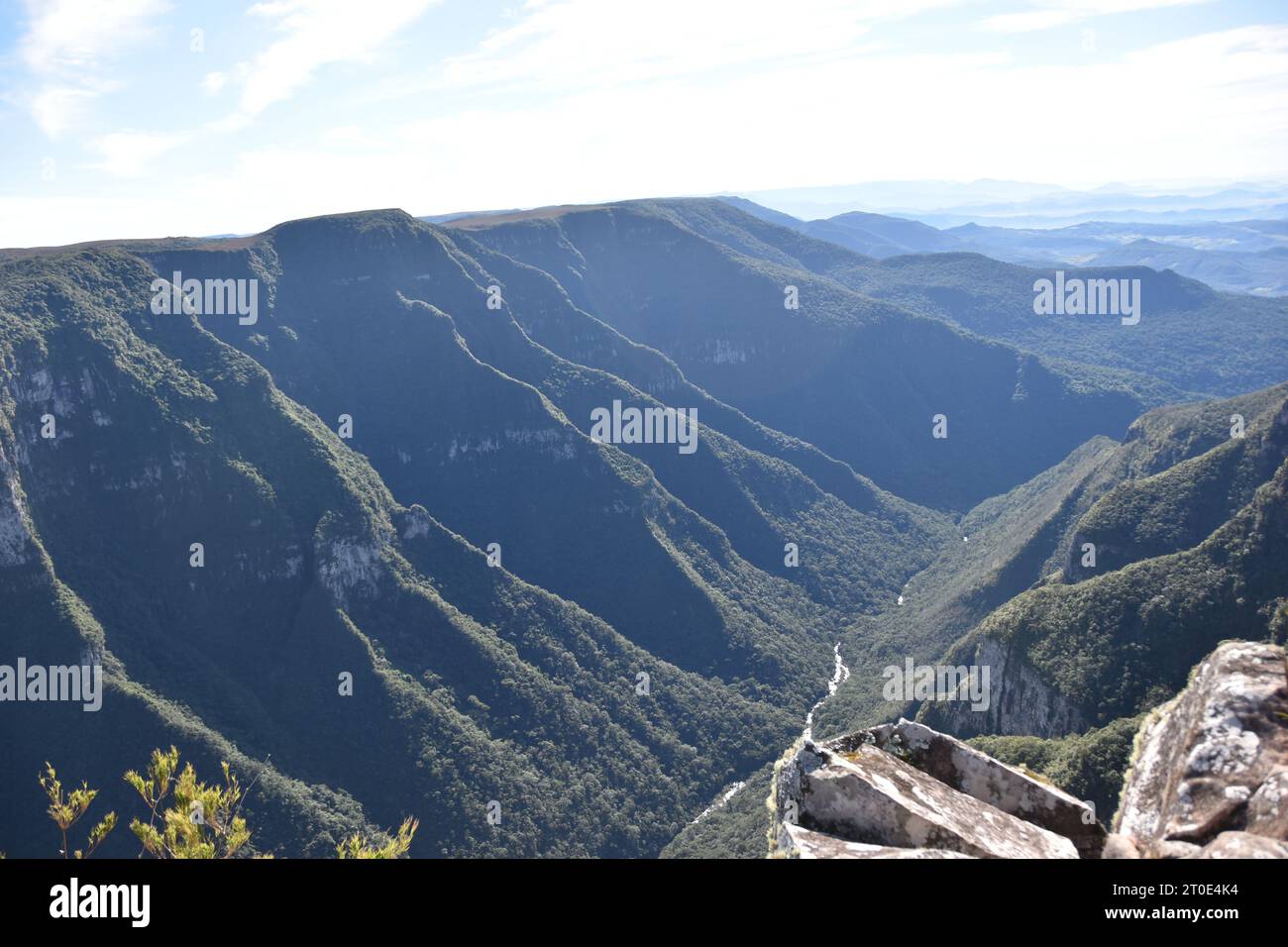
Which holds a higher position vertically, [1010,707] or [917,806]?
[917,806]

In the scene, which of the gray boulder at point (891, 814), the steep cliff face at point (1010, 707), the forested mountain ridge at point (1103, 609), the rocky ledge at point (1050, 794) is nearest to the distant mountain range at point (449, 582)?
the forested mountain ridge at point (1103, 609)

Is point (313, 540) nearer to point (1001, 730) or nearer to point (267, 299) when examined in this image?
point (267, 299)

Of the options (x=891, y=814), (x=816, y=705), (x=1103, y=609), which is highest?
(x=891, y=814)

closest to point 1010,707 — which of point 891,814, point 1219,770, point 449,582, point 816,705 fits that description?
point 816,705

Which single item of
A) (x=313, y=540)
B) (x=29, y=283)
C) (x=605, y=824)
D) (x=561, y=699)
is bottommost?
(x=605, y=824)

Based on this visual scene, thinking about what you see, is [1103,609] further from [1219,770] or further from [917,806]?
[917,806]

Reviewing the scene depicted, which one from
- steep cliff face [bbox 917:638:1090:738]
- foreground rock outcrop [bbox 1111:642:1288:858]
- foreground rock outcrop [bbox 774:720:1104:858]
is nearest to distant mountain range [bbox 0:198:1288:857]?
steep cliff face [bbox 917:638:1090:738]

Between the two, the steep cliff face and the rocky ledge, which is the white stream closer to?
the steep cliff face
